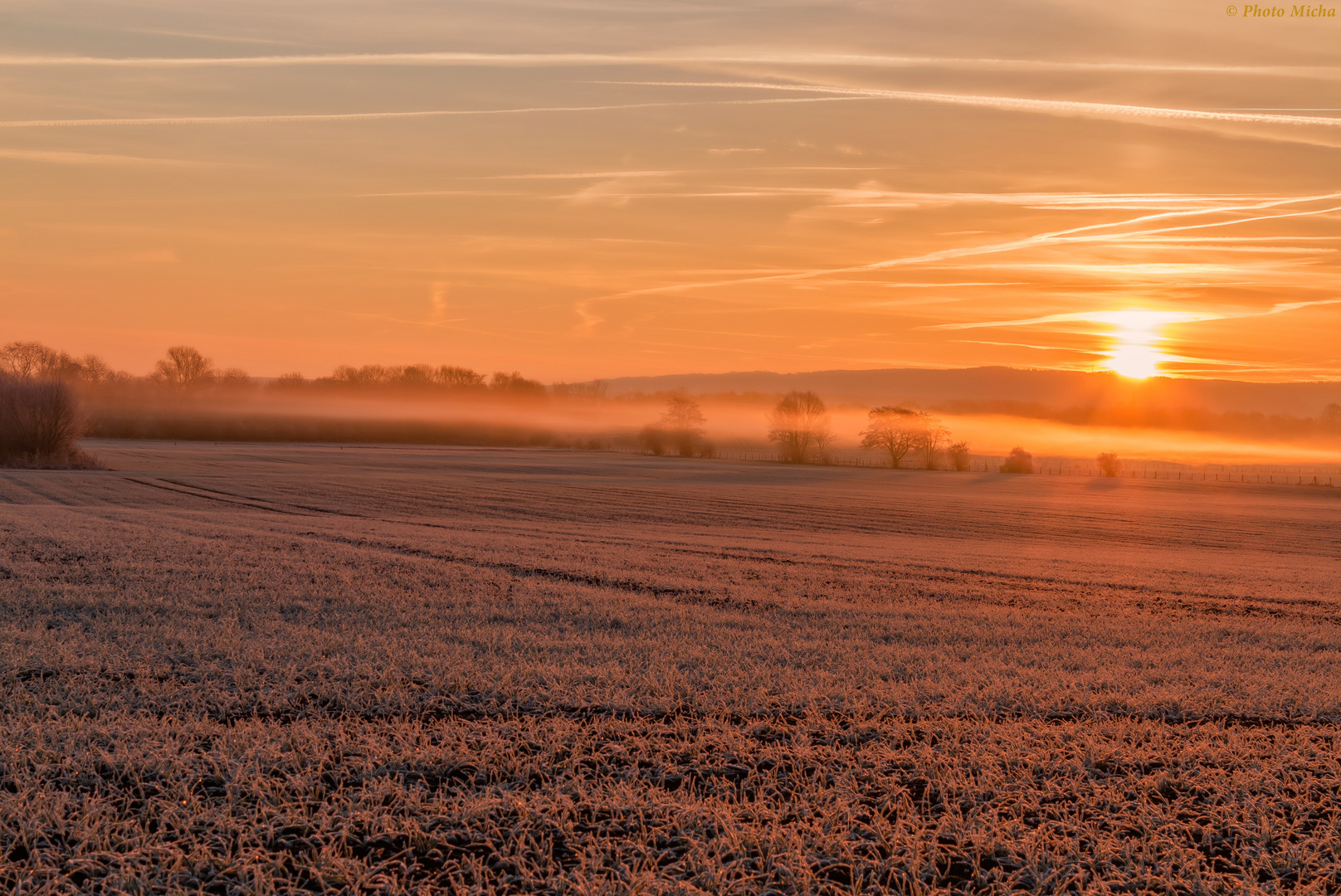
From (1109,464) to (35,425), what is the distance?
98615 millimetres

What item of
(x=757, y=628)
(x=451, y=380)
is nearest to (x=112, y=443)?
(x=451, y=380)

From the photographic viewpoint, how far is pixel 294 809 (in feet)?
19.6

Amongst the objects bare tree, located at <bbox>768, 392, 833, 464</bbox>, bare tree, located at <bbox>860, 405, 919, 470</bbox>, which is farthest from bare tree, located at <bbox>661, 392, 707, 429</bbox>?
bare tree, located at <bbox>860, 405, 919, 470</bbox>

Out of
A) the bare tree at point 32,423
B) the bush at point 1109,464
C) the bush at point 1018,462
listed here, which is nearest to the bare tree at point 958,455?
the bush at point 1018,462

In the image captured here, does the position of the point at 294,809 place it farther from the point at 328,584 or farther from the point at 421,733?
the point at 328,584

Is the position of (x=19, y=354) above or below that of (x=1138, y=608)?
above

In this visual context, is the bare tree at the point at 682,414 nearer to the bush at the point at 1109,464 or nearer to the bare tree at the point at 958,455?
the bare tree at the point at 958,455

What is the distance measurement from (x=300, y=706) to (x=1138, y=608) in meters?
14.2

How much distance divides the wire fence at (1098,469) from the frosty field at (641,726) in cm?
8445

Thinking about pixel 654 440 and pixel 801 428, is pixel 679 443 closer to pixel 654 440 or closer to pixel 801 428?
pixel 654 440

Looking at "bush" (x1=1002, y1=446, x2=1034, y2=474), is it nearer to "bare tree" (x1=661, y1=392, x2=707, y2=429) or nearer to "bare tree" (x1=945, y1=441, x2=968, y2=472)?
"bare tree" (x1=945, y1=441, x2=968, y2=472)

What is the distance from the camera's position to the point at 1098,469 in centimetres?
10300

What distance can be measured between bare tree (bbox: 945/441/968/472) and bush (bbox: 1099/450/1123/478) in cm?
1395

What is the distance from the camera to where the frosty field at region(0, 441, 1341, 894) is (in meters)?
5.50
